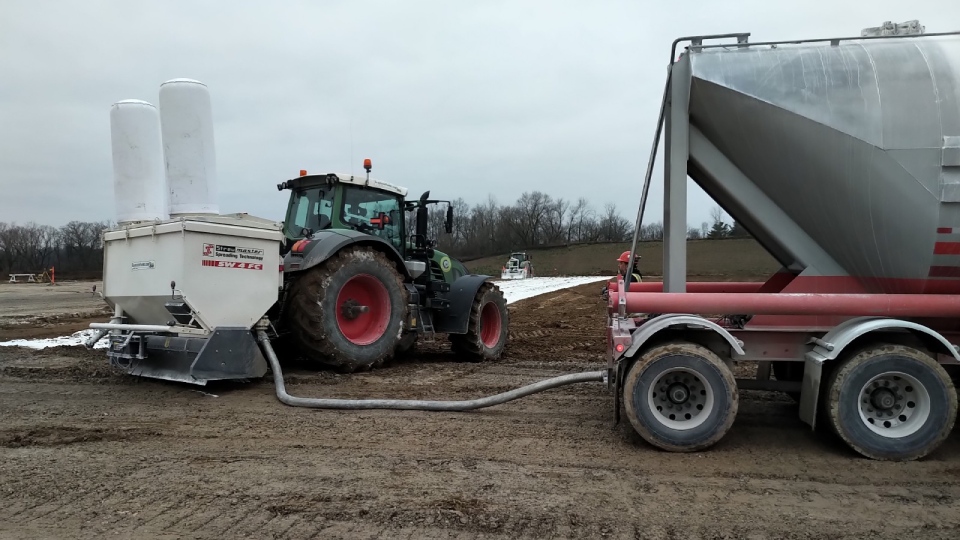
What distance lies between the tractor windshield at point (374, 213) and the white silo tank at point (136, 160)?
2230 millimetres

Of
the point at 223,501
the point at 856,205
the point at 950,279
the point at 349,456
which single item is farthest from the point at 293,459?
the point at 950,279

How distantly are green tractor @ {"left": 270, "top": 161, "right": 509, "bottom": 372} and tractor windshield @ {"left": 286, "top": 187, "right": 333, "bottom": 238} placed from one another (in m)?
0.01

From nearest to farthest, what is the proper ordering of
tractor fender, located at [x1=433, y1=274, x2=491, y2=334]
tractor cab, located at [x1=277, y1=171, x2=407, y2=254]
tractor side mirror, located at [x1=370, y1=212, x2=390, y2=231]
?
tractor cab, located at [x1=277, y1=171, x2=407, y2=254], tractor side mirror, located at [x1=370, y1=212, x2=390, y2=231], tractor fender, located at [x1=433, y1=274, x2=491, y2=334]

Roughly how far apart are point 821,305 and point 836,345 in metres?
0.28

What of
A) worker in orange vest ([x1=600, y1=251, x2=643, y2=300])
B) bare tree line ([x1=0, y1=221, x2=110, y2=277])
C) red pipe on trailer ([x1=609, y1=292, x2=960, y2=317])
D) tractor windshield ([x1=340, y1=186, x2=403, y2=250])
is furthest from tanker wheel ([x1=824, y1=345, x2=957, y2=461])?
bare tree line ([x1=0, y1=221, x2=110, y2=277])

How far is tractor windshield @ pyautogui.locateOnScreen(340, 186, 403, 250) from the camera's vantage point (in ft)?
26.9

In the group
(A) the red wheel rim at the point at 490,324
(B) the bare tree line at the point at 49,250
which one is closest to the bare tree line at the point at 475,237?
(B) the bare tree line at the point at 49,250

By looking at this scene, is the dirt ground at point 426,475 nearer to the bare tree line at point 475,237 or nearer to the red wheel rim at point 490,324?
the red wheel rim at point 490,324

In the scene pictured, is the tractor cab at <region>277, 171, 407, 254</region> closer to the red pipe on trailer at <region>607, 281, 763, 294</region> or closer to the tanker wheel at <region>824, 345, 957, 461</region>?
the red pipe on trailer at <region>607, 281, 763, 294</region>

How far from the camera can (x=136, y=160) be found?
6.44 meters

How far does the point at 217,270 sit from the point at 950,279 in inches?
234

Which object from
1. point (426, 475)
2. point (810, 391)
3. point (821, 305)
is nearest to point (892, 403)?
point (810, 391)

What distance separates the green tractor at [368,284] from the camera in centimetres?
696

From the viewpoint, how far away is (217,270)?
6.07 meters
